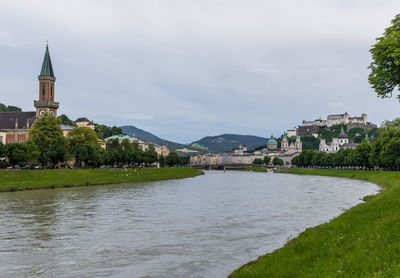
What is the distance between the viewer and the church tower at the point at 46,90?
397 feet

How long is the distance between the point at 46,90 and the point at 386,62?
111m

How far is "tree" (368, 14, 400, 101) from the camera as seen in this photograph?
24.6m

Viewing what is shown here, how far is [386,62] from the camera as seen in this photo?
26.9 metres

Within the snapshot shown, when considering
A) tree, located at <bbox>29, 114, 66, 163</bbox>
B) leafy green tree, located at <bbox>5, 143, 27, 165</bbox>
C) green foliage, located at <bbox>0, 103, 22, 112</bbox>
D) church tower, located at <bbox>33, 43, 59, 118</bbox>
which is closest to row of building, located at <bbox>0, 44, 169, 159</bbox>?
church tower, located at <bbox>33, 43, 59, 118</bbox>

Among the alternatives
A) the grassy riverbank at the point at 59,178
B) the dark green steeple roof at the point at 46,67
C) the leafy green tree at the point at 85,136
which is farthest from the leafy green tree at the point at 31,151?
the dark green steeple roof at the point at 46,67

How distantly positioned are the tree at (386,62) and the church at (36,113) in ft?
349

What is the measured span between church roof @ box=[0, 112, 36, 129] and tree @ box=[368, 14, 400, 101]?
10936 cm

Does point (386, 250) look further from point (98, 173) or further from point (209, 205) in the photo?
point (98, 173)

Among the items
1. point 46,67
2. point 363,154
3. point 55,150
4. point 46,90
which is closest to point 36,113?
point 46,90

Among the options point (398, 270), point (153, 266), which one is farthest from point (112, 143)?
point (398, 270)

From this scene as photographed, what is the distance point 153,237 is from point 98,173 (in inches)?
2537

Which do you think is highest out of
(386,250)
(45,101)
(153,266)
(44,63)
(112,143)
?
(44,63)

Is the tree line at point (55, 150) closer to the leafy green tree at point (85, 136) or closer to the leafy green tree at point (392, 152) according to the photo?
the leafy green tree at point (85, 136)

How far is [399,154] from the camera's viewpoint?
90.2 meters
